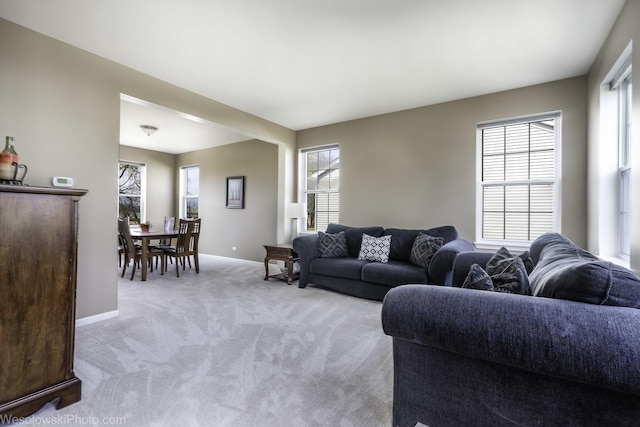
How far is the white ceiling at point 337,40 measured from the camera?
7.63 feet

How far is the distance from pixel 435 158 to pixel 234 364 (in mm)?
3648

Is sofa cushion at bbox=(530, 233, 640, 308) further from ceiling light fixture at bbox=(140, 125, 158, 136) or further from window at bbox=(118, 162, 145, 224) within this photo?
window at bbox=(118, 162, 145, 224)

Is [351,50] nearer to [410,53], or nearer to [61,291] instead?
[410,53]

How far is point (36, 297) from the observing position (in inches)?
64.7

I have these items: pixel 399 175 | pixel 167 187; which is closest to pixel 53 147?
pixel 399 175

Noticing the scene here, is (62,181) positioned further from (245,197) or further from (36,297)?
(245,197)

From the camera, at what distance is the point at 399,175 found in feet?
15.2

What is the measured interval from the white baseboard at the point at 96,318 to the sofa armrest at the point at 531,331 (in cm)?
310

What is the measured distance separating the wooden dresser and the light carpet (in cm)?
16

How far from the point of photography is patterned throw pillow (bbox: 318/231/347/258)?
434 cm

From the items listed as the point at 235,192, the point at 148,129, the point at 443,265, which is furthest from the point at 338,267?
the point at 148,129

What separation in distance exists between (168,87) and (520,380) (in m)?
4.21

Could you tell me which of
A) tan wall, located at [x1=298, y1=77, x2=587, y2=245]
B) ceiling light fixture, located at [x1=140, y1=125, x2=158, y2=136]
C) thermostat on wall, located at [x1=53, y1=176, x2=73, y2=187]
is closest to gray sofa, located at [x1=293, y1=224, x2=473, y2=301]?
tan wall, located at [x1=298, y1=77, x2=587, y2=245]

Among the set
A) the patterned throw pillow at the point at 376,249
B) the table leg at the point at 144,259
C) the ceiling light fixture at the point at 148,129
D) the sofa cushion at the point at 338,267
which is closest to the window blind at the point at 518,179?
the patterned throw pillow at the point at 376,249
